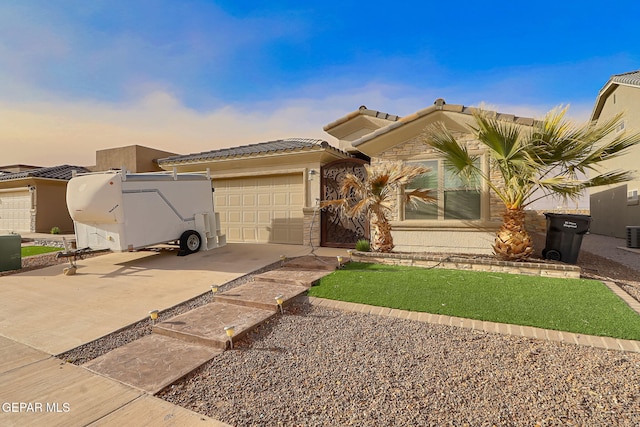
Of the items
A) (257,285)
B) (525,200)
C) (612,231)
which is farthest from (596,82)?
(257,285)

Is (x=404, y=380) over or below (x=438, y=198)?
below

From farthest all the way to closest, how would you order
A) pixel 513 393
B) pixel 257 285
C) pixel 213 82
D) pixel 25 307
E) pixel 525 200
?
pixel 213 82 < pixel 525 200 < pixel 257 285 < pixel 25 307 < pixel 513 393

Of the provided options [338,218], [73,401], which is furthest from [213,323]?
[338,218]

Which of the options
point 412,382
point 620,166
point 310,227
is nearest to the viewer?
point 412,382

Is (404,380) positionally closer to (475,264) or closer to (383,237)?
(475,264)

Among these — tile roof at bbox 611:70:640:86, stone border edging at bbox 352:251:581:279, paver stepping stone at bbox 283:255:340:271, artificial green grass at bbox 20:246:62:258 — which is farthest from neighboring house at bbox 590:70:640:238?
artificial green grass at bbox 20:246:62:258

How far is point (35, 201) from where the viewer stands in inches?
662

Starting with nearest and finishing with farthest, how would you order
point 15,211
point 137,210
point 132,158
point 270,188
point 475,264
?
point 475,264, point 137,210, point 270,188, point 132,158, point 15,211

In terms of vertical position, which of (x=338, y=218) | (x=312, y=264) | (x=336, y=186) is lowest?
(x=312, y=264)

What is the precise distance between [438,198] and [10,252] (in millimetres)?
12226

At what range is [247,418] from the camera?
7.85ft

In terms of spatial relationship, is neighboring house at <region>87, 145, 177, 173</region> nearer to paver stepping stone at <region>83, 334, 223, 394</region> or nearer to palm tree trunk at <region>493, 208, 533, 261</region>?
paver stepping stone at <region>83, 334, 223, 394</region>

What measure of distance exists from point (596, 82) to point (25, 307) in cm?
2369

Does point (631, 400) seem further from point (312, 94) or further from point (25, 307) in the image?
point (312, 94)
